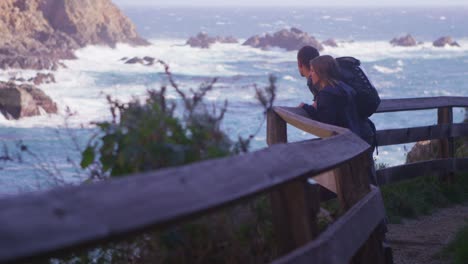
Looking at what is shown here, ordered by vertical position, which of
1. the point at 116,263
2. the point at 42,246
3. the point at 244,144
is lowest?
the point at 116,263

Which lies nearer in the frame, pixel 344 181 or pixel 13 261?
pixel 13 261

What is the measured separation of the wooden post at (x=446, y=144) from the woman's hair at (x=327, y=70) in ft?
8.96

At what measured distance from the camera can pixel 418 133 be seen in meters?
7.17

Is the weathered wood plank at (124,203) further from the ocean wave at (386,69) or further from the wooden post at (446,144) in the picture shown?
the ocean wave at (386,69)

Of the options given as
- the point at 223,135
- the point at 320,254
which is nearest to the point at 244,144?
the point at 223,135

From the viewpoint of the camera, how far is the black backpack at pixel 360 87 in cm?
532

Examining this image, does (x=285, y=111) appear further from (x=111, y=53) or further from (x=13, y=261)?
(x=111, y=53)

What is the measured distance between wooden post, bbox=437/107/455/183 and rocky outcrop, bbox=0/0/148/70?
139 feet

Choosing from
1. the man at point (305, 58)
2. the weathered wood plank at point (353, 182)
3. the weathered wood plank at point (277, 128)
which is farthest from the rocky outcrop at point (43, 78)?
the weathered wood plank at point (353, 182)

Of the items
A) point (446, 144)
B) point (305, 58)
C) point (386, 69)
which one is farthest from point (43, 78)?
point (305, 58)

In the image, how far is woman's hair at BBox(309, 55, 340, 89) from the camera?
5.21m

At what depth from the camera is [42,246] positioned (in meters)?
1.56

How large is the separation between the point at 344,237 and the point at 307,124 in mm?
1372

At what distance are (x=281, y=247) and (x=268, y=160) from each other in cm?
57
